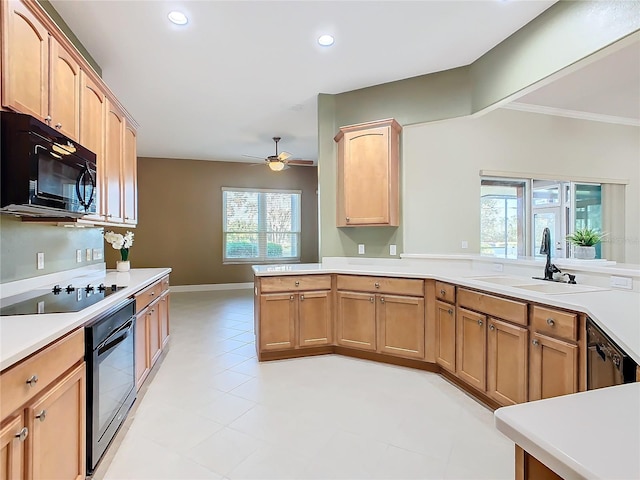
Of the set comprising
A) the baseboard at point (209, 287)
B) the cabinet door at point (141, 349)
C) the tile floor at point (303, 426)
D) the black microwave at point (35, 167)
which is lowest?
the tile floor at point (303, 426)

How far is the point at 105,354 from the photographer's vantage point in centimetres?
185

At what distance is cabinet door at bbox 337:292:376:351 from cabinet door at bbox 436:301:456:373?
2.01 ft

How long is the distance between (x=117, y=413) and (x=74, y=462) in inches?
19.9

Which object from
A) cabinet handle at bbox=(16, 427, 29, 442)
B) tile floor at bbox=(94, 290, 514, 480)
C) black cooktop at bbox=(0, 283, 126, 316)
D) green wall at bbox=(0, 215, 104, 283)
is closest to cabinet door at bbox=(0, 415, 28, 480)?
cabinet handle at bbox=(16, 427, 29, 442)

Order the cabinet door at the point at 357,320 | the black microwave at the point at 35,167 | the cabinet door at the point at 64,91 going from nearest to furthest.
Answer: the black microwave at the point at 35,167 < the cabinet door at the point at 64,91 < the cabinet door at the point at 357,320

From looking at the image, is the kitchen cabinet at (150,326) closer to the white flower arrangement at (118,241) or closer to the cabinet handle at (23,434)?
the white flower arrangement at (118,241)

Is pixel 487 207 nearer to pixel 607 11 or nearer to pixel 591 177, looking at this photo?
pixel 591 177

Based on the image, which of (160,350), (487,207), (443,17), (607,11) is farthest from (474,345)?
(487,207)

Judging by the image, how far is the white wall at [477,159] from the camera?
4770mm

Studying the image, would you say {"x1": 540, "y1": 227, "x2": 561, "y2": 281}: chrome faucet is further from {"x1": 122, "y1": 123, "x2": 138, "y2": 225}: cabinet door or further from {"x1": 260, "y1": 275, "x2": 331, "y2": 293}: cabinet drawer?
{"x1": 122, "y1": 123, "x2": 138, "y2": 225}: cabinet door

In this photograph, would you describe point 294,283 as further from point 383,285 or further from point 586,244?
point 586,244

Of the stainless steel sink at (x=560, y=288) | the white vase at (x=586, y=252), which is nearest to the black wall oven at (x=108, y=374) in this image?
the stainless steel sink at (x=560, y=288)

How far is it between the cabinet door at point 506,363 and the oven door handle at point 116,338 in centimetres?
243

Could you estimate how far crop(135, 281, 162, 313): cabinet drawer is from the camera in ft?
8.57
